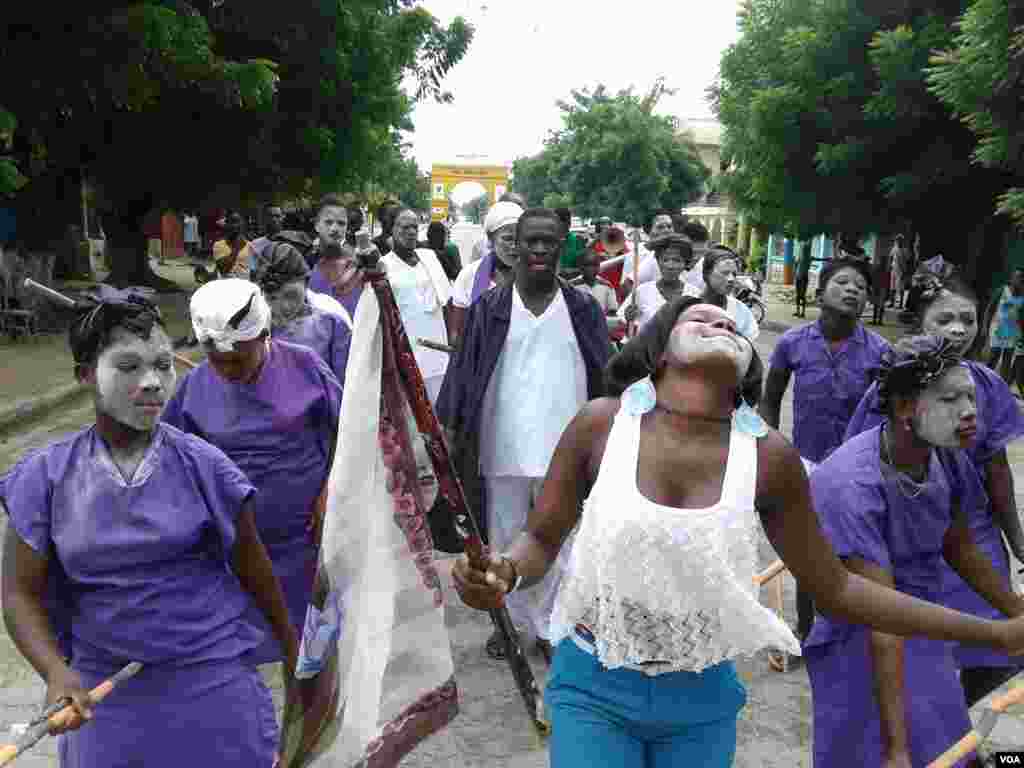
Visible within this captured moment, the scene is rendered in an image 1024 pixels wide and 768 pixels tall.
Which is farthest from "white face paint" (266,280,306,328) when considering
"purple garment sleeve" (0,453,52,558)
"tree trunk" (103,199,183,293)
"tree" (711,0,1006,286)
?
"tree trunk" (103,199,183,293)

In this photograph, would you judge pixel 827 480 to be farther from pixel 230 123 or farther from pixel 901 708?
pixel 230 123

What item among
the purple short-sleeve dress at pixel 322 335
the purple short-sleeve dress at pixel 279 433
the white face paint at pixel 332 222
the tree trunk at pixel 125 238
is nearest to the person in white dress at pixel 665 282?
the white face paint at pixel 332 222

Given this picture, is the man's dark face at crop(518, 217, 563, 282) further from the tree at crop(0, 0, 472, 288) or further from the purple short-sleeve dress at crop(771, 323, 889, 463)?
the tree at crop(0, 0, 472, 288)

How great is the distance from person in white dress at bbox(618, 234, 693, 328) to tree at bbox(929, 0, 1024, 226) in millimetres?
5747

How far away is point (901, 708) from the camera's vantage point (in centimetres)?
306

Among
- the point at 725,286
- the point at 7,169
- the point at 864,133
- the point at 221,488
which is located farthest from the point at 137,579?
the point at 864,133

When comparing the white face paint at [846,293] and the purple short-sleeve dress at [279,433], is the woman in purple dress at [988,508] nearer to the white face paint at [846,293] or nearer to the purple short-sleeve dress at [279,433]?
the white face paint at [846,293]

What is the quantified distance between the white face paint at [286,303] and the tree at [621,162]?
132 ft

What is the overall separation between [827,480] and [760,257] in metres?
36.1

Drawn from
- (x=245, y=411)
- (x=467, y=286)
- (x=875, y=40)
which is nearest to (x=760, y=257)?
(x=875, y=40)

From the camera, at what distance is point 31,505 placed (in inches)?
108

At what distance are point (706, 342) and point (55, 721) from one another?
1680 millimetres

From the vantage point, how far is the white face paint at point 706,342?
2.67 meters

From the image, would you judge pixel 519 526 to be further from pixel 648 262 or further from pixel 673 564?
pixel 648 262
